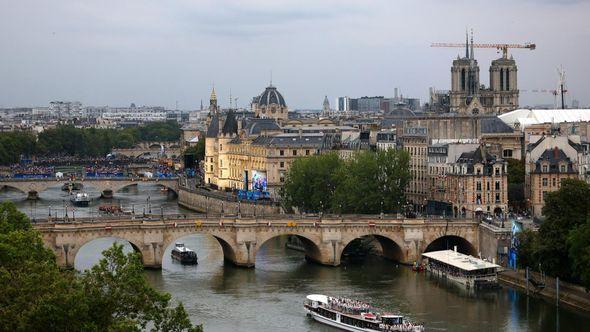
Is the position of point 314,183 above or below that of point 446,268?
above

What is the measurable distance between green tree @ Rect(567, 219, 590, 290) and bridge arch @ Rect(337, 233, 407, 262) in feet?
60.3

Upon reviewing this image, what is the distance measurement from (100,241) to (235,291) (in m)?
24.5

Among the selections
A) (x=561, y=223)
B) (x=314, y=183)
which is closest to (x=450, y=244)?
(x=561, y=223)

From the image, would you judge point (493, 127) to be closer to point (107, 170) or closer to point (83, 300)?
point (83, 300)

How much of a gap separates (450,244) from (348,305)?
856 inches

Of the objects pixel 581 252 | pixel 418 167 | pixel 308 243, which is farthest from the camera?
pixel 418 167

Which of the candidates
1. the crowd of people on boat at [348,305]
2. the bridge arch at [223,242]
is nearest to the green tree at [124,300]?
the crowd of people on boat at [348,305]

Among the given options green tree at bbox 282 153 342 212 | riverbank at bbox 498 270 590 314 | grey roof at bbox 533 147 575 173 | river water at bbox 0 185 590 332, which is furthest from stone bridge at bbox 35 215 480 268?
green tree at bbox 282 153 342 212

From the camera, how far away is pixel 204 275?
79.1 m

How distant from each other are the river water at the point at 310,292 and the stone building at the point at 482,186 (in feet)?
28.6

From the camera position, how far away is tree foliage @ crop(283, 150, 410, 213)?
94250 millimetres

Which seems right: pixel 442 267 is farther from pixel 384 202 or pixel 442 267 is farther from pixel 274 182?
pixel 274 182

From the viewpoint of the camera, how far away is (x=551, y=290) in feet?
229

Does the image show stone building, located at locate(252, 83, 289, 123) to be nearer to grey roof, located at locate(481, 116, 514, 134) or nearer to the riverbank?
grey roof, located at locate(481, 116, 514, 134)
